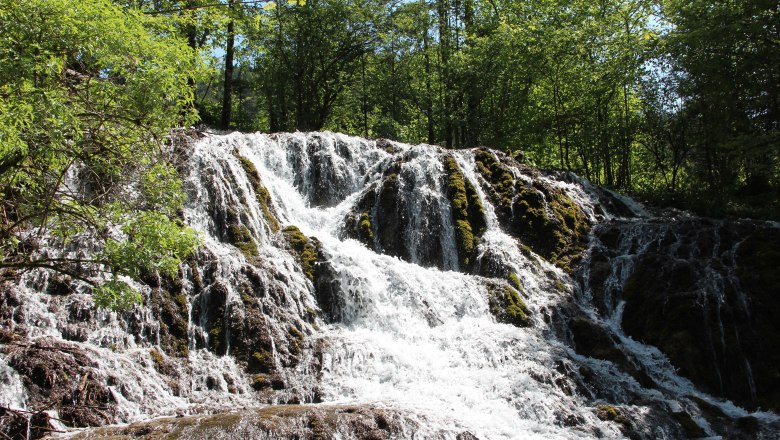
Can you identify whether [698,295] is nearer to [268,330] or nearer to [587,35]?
[268,330]

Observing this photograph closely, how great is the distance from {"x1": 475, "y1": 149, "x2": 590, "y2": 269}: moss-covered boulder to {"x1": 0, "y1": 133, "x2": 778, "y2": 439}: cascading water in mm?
60

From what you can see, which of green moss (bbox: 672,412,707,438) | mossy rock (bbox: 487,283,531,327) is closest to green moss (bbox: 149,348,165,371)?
mossy rock (bbox: 487,283,531,327)

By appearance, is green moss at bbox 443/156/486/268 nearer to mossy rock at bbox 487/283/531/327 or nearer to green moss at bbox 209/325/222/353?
mossy rock at bbox 487/283/531/327

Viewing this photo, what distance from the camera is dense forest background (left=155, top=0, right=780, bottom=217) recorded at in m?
19.6

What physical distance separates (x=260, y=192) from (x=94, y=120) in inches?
332

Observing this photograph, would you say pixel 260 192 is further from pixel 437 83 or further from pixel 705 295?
pixel 437 83

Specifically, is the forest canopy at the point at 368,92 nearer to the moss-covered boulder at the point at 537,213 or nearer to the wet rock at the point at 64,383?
the wet rock at the point at 64,383

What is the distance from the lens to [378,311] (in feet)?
42.1

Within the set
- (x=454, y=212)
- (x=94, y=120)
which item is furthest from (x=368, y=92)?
(x=94, y=120)

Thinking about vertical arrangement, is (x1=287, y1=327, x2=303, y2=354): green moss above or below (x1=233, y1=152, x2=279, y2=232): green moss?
below

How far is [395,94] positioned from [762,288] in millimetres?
19027

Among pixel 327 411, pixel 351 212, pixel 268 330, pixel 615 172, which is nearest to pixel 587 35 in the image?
pixel 615 172

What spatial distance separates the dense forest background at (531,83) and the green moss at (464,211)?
7921mm

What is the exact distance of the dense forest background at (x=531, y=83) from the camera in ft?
64.4
